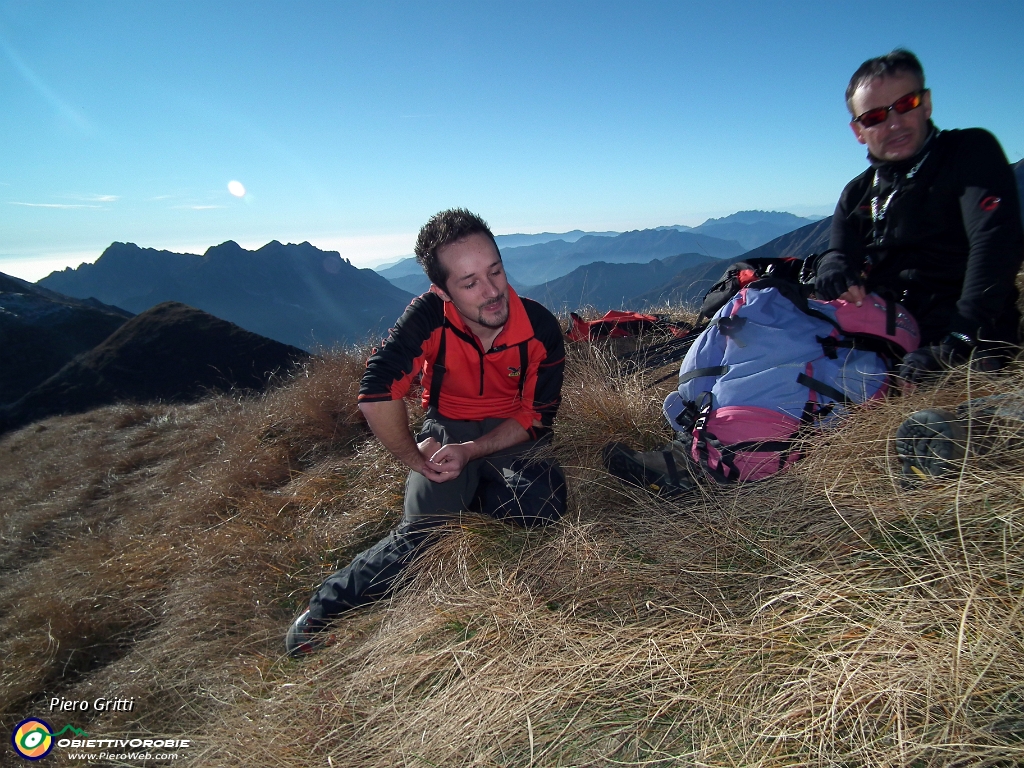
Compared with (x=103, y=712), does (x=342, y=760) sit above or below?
above

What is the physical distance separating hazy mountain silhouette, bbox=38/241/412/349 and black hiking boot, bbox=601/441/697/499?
383ft

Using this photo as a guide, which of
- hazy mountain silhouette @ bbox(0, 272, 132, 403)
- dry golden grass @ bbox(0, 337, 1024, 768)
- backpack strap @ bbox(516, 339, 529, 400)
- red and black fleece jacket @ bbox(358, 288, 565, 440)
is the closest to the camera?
dry golden grass @ bbox(0, 337, 1024, 768)

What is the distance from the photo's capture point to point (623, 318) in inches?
201

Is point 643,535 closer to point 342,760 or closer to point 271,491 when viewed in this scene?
point 342,760

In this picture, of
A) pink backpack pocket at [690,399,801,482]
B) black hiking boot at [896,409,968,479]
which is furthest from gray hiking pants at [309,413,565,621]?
black hiking boot at [896,409,968,479]

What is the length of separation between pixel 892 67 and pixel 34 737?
189 inches

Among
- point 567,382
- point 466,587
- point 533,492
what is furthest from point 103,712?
point 567,382

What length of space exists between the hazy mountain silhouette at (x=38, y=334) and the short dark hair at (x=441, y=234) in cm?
2622

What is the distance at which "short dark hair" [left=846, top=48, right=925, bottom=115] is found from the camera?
93.9 inches

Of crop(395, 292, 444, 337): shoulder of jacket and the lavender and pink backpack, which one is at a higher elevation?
crop(395, 292, 444, 337): shoulder of jacket

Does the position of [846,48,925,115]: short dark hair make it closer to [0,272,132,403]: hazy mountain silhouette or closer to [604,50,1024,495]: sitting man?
[604,50,1024,495]: sitting man

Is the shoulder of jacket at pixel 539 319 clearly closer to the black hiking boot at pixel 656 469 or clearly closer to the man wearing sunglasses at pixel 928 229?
the black hiking boot at pixel 656 469

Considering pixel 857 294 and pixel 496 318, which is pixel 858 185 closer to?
pixel 857 294

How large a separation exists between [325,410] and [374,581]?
2.81 m
